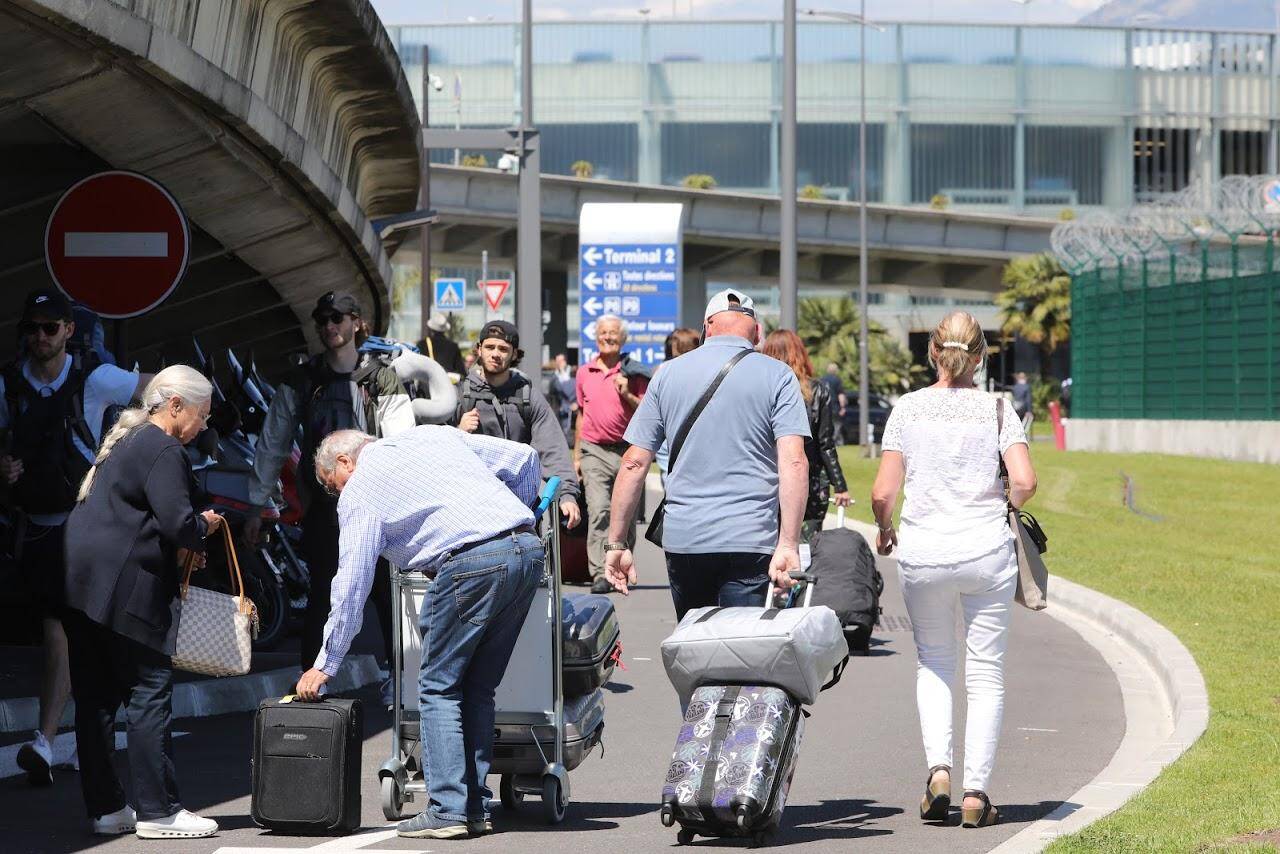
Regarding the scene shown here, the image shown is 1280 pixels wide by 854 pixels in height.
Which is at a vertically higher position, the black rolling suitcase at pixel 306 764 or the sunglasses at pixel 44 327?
the sunglasses at pixel 44 327

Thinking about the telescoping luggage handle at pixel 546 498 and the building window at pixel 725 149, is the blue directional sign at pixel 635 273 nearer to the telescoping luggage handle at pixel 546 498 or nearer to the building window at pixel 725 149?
the telescoping luggage handle at pixel 546 498

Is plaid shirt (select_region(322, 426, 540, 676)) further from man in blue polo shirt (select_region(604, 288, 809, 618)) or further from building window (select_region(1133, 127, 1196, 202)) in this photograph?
building window (select_region(1133, 127, 1196, 202))

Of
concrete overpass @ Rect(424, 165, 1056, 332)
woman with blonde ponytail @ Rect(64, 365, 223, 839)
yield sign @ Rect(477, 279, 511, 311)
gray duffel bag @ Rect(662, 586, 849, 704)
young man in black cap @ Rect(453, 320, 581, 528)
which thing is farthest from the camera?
concrete overpass @ Rect(424, 165, 1056, 332)

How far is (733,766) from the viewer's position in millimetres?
6375

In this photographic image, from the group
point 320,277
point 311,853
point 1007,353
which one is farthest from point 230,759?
point 1007,353

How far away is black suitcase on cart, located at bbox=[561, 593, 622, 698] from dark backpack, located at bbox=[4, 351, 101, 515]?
2360mm

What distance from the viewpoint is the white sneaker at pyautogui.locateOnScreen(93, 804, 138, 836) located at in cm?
678

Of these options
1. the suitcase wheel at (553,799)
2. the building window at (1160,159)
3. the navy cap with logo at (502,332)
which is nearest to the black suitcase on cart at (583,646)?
the suitcase wheel at (553,799)

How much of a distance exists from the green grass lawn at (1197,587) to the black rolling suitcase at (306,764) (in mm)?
2362

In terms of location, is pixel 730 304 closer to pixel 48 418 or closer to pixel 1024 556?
pixel 1024 556

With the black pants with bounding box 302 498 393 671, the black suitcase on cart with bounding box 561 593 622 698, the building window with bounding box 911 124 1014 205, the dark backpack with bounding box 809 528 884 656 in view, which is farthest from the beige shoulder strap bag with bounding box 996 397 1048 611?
the building window with bounding box 911 124 1014 205

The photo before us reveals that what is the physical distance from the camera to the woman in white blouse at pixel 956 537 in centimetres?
679

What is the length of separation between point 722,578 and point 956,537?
0.85 m

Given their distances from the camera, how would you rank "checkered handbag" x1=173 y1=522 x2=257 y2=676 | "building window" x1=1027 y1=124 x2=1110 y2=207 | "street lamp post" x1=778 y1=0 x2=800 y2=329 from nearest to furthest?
"checkered handbag" x1=173 y1=522 x2=257 y2=676
"street lamp post" x1=778 y1=0 x2=800 y2=329
"building window" x1=1027 y1=124 x2=1110 y2=207
